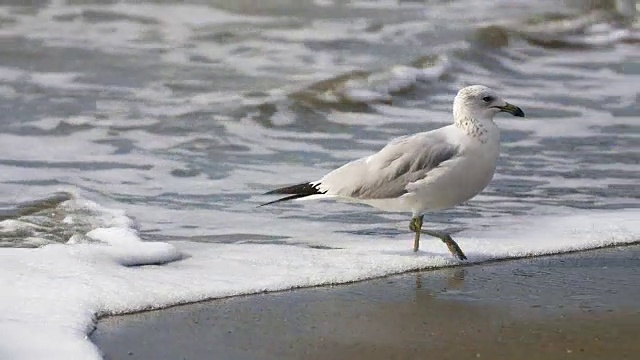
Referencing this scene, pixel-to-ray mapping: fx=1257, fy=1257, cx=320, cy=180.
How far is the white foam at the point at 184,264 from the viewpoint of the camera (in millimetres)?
4215

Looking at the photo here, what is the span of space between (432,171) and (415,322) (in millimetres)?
1208

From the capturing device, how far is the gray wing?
546 cm

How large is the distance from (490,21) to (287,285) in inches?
500

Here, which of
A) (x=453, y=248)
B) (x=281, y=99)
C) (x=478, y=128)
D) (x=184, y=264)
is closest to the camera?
(x=184, y=264)

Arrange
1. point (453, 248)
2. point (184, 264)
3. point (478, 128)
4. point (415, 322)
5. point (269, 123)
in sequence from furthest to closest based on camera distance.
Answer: point (269, 123)
point (478, 128)
point (453, 248)
point (184, 264)
point (415, 322)

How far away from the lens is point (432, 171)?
17.8ft

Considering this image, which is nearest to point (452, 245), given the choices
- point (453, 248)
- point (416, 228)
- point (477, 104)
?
point (453, 248)

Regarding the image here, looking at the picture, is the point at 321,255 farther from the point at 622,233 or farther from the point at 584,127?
the point at 584,127

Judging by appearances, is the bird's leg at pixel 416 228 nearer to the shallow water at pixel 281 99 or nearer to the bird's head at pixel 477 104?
the bird's head at pixel 477 104

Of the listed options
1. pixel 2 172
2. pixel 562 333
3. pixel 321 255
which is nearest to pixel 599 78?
pixel 2 172

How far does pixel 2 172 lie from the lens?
25.9 feet

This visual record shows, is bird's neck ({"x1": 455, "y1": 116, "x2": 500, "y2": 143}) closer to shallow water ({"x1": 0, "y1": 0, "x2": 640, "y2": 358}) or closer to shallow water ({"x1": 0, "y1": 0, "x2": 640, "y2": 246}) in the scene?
shallow water ({"x1": 0, "y1": 0, "x2": 640, "y2": 358})

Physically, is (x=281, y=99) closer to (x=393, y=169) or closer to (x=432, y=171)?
(x=393, y=169)

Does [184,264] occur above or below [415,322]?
below
